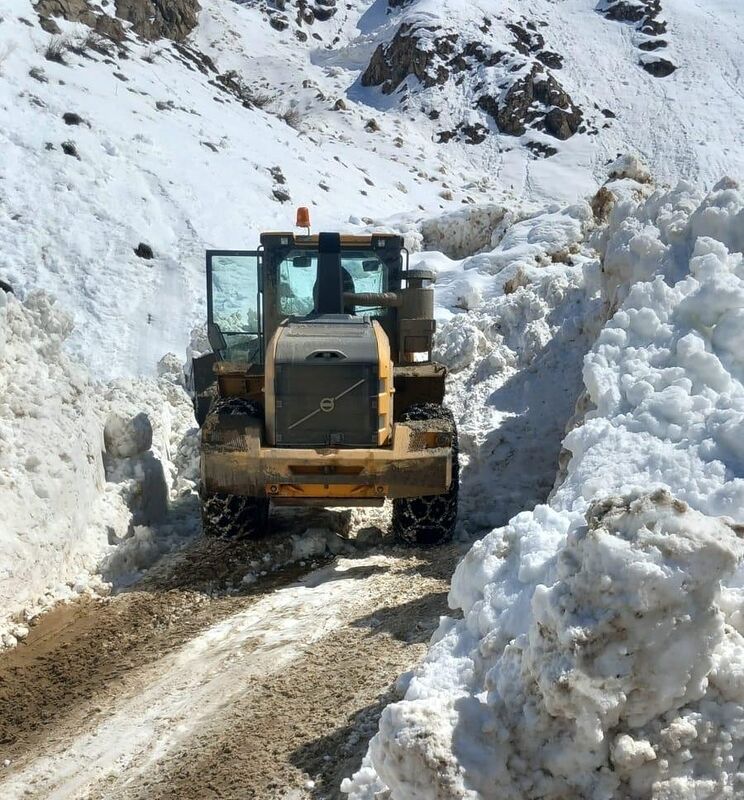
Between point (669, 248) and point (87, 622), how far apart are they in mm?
5043

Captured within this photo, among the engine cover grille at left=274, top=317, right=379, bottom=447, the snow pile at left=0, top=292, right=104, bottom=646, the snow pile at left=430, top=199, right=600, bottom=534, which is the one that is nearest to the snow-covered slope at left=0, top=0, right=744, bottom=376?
the snow pile at left=430, top=199, right=600, bottom=534

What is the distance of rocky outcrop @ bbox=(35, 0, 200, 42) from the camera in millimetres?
24641

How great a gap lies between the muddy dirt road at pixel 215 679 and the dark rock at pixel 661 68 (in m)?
51.4

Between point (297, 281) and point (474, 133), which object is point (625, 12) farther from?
point (297, 281)

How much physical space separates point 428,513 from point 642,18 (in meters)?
57.3

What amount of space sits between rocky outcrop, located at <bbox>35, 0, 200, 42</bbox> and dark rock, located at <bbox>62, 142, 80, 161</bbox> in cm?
748

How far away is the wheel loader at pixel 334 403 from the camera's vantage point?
240 inches

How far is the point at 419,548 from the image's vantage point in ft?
21.9

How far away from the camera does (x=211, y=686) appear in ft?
13.9

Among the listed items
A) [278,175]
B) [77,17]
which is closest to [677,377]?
[278,175]

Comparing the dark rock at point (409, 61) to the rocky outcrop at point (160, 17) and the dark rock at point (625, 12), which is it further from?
the dark rock at point (625, 12)

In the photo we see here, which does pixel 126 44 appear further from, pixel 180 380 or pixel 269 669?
pixel 269 669

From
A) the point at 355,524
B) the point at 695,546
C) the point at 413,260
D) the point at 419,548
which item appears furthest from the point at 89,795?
the point at 413,260

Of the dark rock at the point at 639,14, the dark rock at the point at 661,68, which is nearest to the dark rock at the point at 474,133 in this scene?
the dark rock at the point at 661,68
